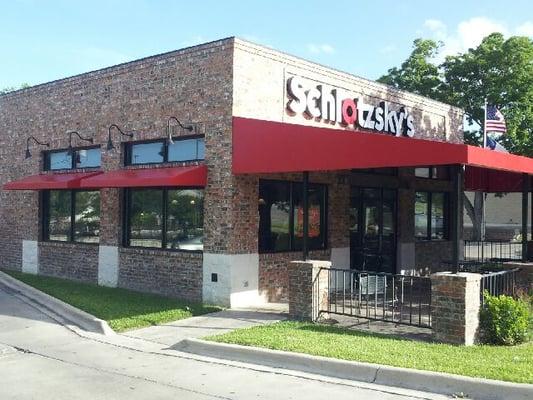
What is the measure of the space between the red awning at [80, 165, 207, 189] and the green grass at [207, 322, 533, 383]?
3609 mm

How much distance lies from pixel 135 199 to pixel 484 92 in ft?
55.4

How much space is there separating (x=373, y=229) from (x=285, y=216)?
12.7ft

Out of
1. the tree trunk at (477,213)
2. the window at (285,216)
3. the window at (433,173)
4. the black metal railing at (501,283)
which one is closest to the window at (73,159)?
the window at (285,216)

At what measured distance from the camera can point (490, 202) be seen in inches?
1943

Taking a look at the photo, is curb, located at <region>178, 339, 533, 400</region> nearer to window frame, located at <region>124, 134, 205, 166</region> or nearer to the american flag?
window frame, located at <region>124, 134, 205, 166</region>

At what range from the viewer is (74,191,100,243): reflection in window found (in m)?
15.4

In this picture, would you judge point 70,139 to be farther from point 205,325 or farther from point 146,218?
point 205,325

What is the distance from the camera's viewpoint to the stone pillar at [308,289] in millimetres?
10336

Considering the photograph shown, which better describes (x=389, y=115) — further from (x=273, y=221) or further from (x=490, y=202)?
(x=490, y=202)

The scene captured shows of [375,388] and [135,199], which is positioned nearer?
[375,388]

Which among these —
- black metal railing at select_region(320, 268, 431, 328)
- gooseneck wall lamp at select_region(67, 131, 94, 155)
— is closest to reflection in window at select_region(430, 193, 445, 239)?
black metal railing at select_region(320, 268, 431, 328)

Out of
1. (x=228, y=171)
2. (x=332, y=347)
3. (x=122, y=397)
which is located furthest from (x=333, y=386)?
(x=228, y=171)

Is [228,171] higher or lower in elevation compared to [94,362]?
higher

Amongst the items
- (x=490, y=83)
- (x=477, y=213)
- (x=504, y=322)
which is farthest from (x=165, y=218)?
(x=477, y=213)
